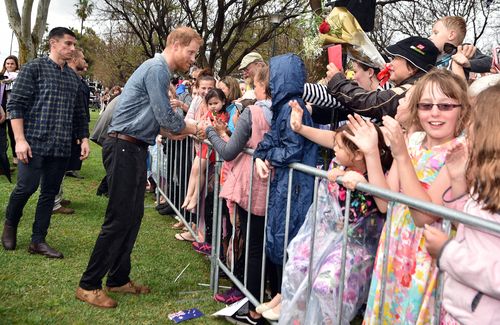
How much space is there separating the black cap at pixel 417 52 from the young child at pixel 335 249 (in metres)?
0.83

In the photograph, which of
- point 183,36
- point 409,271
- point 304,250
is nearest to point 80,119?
point 183,36

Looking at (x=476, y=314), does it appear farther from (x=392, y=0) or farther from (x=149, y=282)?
(x=392, y=0)

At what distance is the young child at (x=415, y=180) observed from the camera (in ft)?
6.91

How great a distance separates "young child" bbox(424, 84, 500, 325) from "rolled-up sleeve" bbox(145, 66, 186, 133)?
7.57 ft

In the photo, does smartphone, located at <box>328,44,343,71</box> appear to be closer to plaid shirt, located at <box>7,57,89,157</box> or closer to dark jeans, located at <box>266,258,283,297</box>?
dark jeans, located at <box>266,258,283,297</box>

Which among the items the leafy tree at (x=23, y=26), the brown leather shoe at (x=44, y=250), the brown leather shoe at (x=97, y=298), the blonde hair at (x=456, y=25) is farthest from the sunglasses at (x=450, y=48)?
the leafy tree at (x=23, y=26)

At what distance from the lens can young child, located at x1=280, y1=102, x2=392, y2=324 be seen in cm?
255

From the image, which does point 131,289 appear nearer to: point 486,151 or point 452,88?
point 452,88

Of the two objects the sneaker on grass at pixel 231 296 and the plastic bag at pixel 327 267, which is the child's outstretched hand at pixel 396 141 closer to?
the plastic bag at pixel 327 267

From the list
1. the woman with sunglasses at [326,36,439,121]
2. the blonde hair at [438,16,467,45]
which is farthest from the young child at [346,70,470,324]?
the blonde hair at [438,16,467,45]

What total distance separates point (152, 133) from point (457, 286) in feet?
8.50

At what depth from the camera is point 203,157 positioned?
16.0 feet

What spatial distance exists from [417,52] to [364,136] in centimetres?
113

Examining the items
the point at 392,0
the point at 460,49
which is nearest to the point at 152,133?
the point at 460,49
